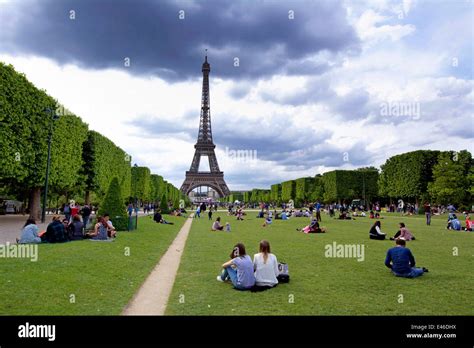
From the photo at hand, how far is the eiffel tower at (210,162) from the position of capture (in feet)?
361

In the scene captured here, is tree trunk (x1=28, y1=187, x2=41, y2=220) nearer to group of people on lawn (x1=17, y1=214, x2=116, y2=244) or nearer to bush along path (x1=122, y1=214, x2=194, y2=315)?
group of people on lawn (x1=17, y1=214, x2=116, y2=244)

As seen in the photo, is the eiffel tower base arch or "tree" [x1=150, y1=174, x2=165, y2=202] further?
the eiffel tower base arch

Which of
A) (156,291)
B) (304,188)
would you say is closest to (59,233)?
(156,291)

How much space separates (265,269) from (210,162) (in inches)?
4098

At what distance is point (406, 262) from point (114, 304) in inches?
307

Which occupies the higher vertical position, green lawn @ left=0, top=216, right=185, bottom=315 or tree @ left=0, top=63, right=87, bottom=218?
tree @ left=0, top=63, right=87, bottom=218

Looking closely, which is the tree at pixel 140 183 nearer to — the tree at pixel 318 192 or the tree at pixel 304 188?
the tree at pixel 318 192

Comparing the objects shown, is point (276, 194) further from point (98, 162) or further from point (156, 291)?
point (156, 291)

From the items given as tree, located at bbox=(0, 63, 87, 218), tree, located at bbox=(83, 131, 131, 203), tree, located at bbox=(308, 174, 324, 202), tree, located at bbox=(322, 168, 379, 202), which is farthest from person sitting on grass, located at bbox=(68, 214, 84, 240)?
tree, located at bbox=(308, 174, 324, 202)

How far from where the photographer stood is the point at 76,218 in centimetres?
1809

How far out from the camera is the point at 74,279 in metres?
9.84

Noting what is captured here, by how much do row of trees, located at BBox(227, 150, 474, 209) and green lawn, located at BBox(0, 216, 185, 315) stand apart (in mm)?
46848

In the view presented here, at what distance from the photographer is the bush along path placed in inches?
302
